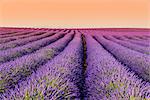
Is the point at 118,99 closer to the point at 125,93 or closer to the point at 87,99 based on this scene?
the point at 125,93

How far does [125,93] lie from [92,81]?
1.69 meters

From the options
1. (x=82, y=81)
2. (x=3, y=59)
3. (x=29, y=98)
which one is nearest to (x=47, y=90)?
(x=29, y=98)

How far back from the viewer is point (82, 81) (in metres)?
6.08

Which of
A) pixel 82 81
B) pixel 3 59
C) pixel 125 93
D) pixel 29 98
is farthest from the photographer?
pixel 3 59

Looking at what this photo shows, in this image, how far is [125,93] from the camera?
130 inches

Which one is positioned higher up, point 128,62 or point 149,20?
point 149,20

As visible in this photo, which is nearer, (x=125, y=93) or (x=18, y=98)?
(x=18, y=98)

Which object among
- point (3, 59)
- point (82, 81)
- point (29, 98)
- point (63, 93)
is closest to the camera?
point (29, 98)

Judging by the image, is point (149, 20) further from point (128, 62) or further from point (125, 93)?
point (128, 62)

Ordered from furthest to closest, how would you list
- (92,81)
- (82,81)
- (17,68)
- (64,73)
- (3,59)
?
(3,59) → (82,81) → (17,68) → (92,81) → (64,73)

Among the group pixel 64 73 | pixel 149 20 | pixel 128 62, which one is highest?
pixel 149 20

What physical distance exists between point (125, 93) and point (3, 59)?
4.91 m

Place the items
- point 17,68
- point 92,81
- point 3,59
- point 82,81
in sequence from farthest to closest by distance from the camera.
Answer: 1. point 3,59
2. point 82,81
3. point 17,68
4. point 92,81

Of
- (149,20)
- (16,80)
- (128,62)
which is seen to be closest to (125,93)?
(149,20)
